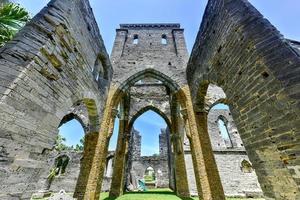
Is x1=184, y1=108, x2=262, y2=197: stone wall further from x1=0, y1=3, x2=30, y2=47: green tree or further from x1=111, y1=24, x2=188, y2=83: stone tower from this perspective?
x1=0, y1=3, x2=30, y2=47: green tree

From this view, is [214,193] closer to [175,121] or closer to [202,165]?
[202,165]

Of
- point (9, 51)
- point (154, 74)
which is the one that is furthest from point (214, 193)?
point (9, 51)

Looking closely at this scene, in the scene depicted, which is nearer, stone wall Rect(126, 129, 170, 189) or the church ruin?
the church ruin

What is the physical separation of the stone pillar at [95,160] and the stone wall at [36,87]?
7.80 feet

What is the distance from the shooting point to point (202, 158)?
682 centimetres

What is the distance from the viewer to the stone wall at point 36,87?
9.78 ft

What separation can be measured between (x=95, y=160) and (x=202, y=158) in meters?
4.42

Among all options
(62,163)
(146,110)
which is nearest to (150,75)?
(146,110)

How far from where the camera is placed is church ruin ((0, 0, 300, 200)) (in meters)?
2.86

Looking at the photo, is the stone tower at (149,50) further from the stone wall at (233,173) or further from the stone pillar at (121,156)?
the stone wall at (233,173)

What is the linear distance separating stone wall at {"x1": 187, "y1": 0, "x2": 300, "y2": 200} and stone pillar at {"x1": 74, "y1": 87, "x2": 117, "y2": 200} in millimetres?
5224

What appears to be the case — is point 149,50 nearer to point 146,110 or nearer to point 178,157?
point 146,110

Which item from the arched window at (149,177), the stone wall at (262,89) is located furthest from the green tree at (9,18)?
the arched window at (149,177)

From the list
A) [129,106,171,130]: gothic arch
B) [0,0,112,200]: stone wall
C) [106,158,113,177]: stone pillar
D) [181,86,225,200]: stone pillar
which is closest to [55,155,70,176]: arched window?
[106,158,113,177]: stone pillar
